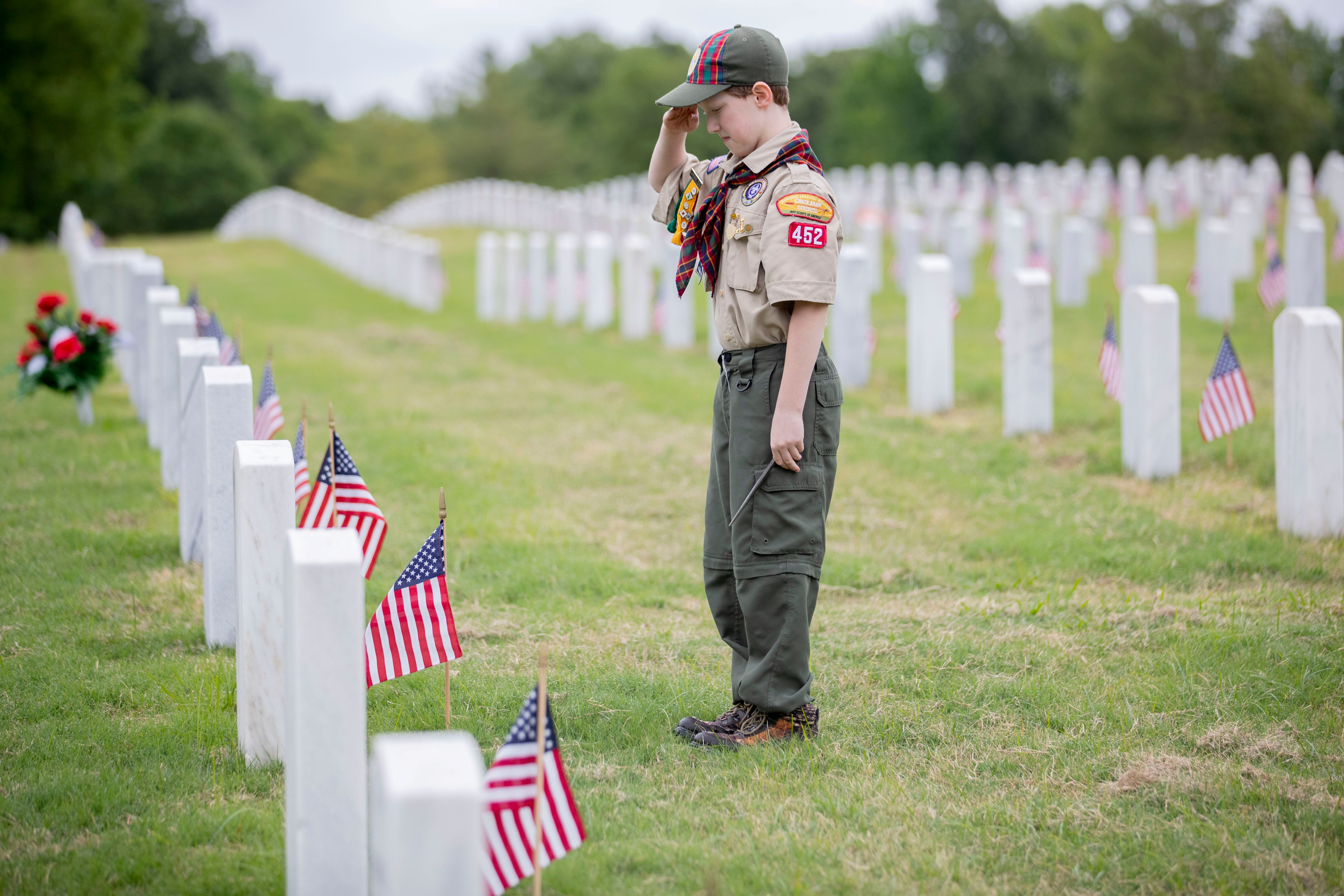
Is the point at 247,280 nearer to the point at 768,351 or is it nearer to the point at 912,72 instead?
the point at 768,351

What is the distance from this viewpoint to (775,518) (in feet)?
12.4

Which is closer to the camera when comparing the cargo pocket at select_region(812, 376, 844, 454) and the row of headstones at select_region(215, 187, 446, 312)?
the cargo pocket at select_region(812, 376, 844, 454)

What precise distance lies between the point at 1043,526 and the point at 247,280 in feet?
57.9

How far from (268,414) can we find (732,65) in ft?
11.7

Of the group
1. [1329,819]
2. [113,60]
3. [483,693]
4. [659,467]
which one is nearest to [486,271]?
[659,467]

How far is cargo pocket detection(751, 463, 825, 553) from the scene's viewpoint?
377cm

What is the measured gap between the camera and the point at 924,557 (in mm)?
6133

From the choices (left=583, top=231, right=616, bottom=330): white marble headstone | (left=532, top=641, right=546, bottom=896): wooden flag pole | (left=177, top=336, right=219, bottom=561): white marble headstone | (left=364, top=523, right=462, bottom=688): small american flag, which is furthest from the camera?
(left=583, top=231, right=616, bottom=330): white marble headstone

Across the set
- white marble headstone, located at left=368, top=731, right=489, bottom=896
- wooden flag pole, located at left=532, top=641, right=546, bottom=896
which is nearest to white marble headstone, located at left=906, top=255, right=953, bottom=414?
wooden flag pole, located at left=532, top=641, right=546, bottom=896

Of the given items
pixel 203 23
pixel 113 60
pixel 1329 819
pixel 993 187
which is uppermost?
pixel 203 23

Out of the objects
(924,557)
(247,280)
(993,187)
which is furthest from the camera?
(993,187)

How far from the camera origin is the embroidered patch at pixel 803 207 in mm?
3645

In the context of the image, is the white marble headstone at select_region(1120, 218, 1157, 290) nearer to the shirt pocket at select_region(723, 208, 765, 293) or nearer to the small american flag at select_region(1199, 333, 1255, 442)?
the small american flag at select_region(1199, 333, 1255, 442)

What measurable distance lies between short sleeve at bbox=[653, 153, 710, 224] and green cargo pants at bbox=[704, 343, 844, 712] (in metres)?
0.55
